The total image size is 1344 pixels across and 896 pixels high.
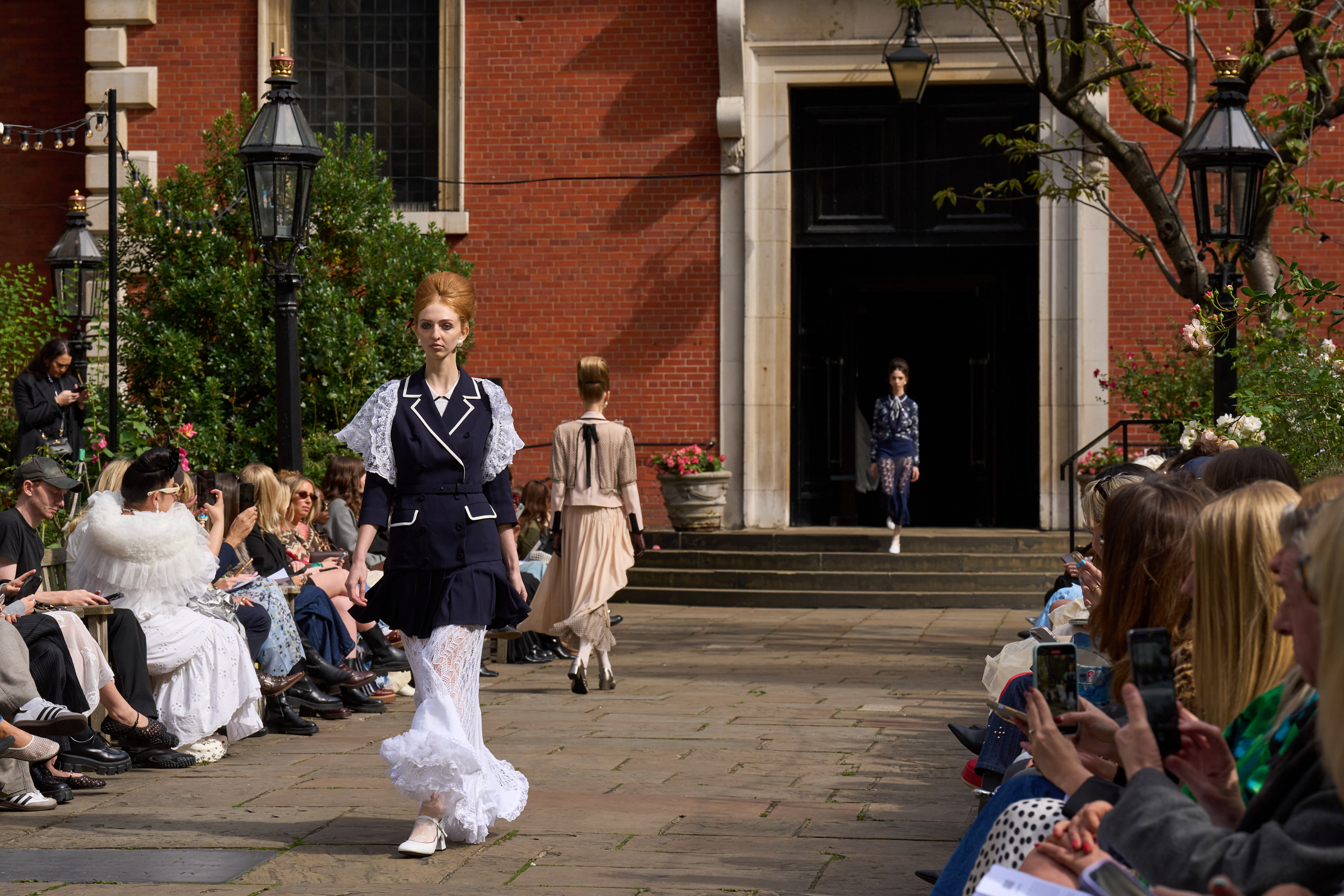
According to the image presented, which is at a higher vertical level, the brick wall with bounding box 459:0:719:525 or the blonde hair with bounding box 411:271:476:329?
the brick wall with bounding box 459:0:719:525

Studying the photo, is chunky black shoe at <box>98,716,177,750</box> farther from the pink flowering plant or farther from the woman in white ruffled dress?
the pink flowering plant

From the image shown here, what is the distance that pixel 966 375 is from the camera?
17.7 m

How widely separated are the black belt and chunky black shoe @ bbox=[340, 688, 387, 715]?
307 cm

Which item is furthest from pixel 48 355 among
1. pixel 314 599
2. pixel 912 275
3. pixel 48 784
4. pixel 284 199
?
pixel 912 275

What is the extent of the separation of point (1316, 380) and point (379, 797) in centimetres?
399

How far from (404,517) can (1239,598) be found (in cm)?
310

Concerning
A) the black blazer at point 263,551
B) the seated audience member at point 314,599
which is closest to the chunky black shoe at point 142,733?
the seated audience member at point 314,599

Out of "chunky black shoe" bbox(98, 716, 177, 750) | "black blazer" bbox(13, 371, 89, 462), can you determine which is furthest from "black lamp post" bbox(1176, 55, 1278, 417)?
"black blazer" bbox(13, 371, 89, 462)

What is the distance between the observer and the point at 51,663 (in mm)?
5625

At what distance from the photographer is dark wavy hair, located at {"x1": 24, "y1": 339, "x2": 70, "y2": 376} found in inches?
478

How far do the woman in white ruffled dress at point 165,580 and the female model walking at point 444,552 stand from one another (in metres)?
1.64

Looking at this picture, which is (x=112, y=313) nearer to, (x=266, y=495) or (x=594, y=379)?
(x=266, y=495)

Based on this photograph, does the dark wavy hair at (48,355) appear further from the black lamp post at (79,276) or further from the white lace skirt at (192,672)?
the white lace skirt at (192,672)

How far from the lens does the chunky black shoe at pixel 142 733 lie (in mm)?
6109
